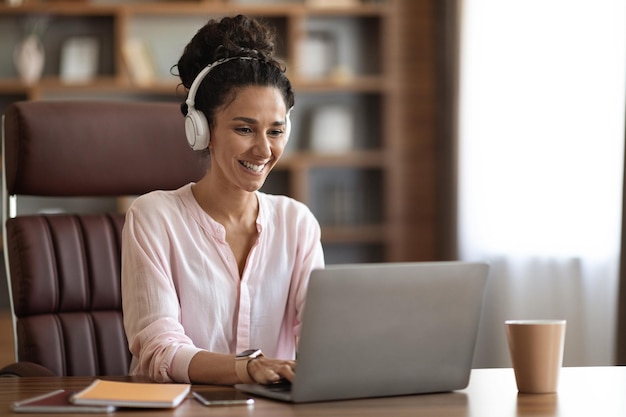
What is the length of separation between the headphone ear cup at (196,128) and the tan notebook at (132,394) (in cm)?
63

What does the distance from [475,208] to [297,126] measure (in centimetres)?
105

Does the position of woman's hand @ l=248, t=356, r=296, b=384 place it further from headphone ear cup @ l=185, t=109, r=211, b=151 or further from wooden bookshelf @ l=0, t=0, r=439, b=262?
wooden bookshelf @ l=0, t=0, r=439, b=262

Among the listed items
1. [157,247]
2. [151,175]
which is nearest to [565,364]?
[151,175]

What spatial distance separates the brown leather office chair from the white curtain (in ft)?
4.93

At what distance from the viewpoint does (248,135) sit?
6.31ft

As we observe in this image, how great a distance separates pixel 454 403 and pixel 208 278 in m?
0.66

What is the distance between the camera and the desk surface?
1.30 metres

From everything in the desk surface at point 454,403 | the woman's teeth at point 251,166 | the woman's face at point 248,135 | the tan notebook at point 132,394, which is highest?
the woman's face at point 248,135

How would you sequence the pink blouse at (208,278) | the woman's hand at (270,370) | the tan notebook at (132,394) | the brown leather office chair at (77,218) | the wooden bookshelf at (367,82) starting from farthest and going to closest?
the wooden bookshelf at (367,82)
the brown leather office chair at (77,218)
the pink blouse at (208,278)
the woman's hand at (270,370)
the tan notebook at (132,394)

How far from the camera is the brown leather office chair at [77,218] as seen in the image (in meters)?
2.26

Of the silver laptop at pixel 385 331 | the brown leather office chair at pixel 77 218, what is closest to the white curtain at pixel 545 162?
the brown leather office chair at pixel 77 218

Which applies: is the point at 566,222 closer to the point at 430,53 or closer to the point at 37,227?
the point at 430,53

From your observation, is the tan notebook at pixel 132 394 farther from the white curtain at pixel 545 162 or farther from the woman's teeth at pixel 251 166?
the white curtain at pixel 545 162

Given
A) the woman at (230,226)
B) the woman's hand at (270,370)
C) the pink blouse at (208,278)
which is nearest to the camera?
the woman's hand at (270,370)
